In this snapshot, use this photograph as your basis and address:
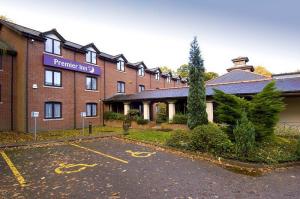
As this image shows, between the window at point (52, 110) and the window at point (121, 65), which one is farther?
the window at point (121, 65)

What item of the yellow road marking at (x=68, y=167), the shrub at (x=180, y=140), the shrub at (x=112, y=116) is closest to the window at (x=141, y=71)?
the shrub at (x=112, y=116)

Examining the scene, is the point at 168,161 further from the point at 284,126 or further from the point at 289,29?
the point at 289,29

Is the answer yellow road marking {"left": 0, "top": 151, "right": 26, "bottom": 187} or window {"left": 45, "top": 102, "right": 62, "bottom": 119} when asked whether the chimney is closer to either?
window {"left": 45, "top": 102, "right": 62, "bottom": 119}

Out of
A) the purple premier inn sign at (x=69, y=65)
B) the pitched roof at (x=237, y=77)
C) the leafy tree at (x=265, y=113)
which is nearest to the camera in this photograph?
the leafy tree at (x=265, y=113)

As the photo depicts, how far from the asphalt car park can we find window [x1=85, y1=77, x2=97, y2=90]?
1487cm

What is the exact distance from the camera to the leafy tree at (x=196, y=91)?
1380 centimetres

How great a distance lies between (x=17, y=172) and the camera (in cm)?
779

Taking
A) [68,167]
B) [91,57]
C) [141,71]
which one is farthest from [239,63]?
[68,167]

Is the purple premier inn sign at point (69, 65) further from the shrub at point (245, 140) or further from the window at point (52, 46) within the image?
the shrub at point (245, 140)

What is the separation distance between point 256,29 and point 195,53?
6.76 metres

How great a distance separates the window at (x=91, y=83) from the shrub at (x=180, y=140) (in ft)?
49.6

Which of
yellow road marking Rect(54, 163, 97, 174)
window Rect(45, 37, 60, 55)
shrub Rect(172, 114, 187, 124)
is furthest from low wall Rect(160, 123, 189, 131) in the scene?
yellow road marking Rect(54, 163, 97, 174)

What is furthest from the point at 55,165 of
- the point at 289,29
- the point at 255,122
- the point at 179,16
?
the point at 289,29

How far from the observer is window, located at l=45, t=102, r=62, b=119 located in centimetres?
2052
